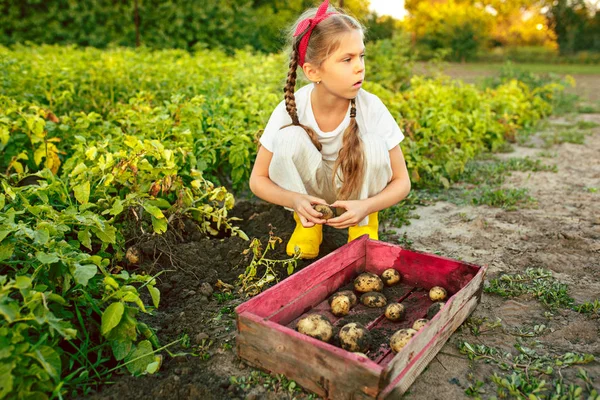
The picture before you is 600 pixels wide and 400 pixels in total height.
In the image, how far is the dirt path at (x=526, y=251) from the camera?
6.89 feet

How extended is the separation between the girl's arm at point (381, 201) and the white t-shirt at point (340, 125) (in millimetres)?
114

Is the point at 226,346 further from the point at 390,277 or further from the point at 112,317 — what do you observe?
the point at 390,277

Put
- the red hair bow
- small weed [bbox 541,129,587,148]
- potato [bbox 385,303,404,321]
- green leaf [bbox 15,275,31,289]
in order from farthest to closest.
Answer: small weed [bbox 541,129,587,148] < the red hair bow < potato [bbox 385,303,404,321] < green leaf [bbox 15,275,31,289]

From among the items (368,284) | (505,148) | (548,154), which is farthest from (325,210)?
(505,148)

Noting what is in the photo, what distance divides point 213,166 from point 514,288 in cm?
197

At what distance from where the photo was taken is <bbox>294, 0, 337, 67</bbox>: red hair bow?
8.91 ft

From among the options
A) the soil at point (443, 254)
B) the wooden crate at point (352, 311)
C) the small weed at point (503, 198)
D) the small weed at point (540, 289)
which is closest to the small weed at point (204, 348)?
the soil at point (443, 254)

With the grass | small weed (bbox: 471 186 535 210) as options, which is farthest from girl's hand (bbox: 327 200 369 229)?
the grass

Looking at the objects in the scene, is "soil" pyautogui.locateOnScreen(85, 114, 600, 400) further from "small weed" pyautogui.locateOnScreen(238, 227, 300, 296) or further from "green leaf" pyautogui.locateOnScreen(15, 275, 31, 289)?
"green leaf" pyautogui.locateOnScreen(15, 275, 31, 289)

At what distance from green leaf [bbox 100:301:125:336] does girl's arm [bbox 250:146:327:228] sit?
1011 mm

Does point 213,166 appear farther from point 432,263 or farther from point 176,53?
point 176,53

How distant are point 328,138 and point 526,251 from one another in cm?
138

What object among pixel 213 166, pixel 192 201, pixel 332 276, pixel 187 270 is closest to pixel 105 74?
pixel 213 166

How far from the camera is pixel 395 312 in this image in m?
2.36
